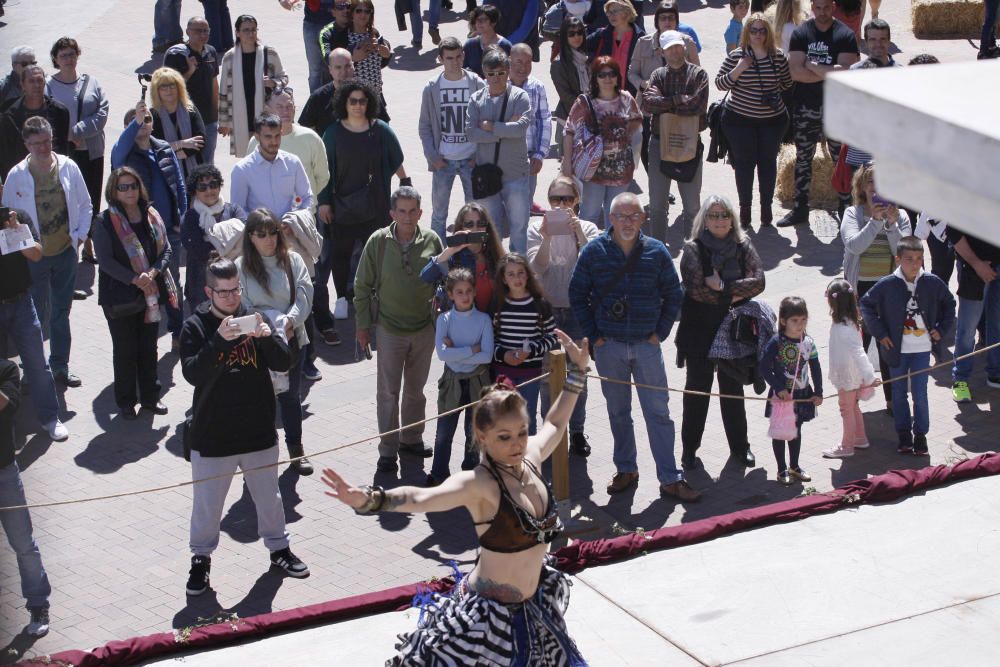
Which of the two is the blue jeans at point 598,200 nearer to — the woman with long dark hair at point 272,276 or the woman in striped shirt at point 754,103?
the woman in striped shirt at point 754,103

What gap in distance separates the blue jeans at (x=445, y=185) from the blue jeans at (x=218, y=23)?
6.05m

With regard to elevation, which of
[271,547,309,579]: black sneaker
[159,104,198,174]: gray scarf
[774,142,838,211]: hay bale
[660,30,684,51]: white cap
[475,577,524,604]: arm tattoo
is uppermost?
[660,30,684,51]: white cap

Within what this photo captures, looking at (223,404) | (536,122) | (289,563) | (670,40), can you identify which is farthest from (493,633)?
(670,40)

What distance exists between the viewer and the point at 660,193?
12953 mm

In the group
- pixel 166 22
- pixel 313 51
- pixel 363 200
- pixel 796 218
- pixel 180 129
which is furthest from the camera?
pixel 166 22

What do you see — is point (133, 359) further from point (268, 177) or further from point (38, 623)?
point (38, 623)

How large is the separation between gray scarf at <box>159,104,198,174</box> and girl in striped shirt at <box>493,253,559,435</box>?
13.9 feet

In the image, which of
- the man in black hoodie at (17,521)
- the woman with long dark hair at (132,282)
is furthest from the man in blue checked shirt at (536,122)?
the man in black hoodie at (17,521)

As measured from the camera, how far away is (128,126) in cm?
Answer: 1134

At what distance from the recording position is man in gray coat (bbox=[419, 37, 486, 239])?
40.3 ft

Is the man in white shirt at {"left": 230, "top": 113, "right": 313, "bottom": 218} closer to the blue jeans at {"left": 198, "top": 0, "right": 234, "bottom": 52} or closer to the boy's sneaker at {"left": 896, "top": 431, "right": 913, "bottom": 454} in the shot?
the boy's sneaker at {"left": 896, "top": 431, "right": 913, "bottom": 454}

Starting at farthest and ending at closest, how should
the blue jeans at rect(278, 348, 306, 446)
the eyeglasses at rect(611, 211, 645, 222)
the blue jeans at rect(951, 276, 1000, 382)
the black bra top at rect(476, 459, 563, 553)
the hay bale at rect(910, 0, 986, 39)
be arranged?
1. the hay bale at rect(910, 0, 986, 39)
2. the blue jeans at rect(951, 276, 1000, 382)
3. the blue jeans at rect(278, 348, 306, 446)
4. the eyeglasses at rect(611, 211, 645, 222)
5. the black bra top at rect(476, 459, 563, 553)

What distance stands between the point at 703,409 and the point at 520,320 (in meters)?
1.41

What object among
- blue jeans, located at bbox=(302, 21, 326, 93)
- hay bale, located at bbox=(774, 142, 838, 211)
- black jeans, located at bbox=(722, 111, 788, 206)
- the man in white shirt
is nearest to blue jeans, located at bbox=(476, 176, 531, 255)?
the man in white shirt
